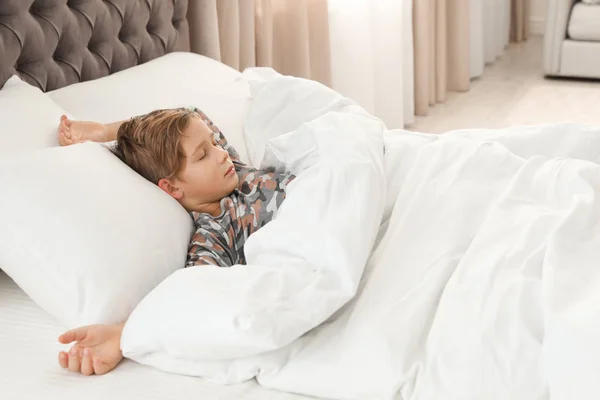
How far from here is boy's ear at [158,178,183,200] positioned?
1.77 metres

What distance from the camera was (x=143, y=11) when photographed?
2.46 metres

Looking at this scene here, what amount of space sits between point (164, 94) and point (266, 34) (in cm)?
104

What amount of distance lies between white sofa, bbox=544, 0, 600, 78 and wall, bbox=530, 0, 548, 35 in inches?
46.9

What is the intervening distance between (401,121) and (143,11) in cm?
169

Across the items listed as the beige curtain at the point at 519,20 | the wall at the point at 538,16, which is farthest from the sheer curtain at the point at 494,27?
the wall at the point at 538,16

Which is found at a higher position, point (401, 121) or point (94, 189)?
point (94, 189)

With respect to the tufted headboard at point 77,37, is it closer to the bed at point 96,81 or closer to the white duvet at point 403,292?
the bed at point 96,81

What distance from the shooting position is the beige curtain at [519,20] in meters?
5.41

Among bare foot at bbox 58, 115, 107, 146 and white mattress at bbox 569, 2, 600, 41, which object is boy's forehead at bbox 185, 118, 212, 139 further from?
white mattress at bbox 569, 2, 600, 41

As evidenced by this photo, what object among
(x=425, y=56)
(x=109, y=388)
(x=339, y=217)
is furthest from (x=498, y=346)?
(x=425, y=56)

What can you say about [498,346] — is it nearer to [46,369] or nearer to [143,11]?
[46,369]

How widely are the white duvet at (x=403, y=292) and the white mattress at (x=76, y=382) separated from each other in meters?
0.02

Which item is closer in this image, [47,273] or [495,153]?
[47,273]

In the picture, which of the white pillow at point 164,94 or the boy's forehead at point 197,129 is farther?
the white pillow at point 164,94
